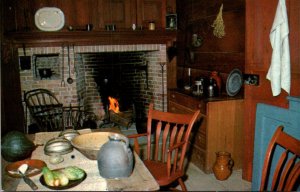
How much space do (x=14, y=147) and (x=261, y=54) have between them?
7.13 ft

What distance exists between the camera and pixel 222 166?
3312 mm

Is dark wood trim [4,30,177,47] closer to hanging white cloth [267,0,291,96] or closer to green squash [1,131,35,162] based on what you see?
hanging white cloth [267,0,291,96]

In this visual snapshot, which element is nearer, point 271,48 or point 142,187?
point 142,187

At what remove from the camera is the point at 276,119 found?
273 cm

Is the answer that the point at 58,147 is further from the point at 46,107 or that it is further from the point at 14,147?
the point at 46,107

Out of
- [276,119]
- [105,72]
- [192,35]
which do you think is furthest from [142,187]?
[105,72]

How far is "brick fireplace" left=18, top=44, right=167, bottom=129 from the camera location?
4.91 m

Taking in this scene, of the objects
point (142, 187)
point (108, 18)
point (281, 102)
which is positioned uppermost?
point (108, 18)

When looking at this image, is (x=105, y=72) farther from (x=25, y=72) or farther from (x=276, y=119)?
(x=276, y=119)

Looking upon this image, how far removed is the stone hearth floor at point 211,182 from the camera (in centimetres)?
316

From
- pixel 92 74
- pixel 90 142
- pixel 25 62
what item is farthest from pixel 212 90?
pixel 25 62

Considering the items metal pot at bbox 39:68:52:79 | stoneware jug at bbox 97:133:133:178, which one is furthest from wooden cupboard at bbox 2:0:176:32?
stoneware jug at bbox 97:133:133:178

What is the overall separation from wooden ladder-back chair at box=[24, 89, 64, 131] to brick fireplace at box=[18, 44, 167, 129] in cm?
10

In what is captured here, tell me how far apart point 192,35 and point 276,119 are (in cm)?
242
